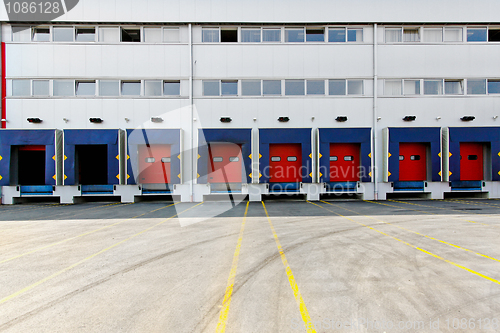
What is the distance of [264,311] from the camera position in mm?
3322

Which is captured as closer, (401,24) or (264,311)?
(264,311)

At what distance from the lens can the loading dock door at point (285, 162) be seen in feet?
50.2

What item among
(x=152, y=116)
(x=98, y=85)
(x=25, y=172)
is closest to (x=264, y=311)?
(x=152, y=116)

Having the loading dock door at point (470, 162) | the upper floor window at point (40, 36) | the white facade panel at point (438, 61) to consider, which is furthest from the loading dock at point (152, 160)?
the loading dock door at point (470, 162)

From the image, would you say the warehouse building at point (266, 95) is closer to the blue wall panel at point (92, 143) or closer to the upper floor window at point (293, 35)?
the upper floor window at point (293, 35)

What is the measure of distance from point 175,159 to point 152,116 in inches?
127

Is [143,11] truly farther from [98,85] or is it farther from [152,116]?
[152,116]

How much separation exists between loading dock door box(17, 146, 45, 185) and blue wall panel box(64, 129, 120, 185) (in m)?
2.34

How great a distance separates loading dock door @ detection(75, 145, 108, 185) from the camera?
1512 cm

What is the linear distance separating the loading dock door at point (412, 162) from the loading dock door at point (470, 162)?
2.41m

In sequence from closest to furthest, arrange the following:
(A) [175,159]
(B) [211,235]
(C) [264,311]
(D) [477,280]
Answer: (C) [264,311] < (D) [477,280] < (B) [211,235] < (A) [175,159]

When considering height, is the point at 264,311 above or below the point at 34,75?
below

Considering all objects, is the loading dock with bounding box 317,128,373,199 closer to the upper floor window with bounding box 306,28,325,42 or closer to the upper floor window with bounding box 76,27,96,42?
the upper floor window with bounding box 306,28,325,42

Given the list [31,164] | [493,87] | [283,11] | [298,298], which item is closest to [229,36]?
[283,11]
